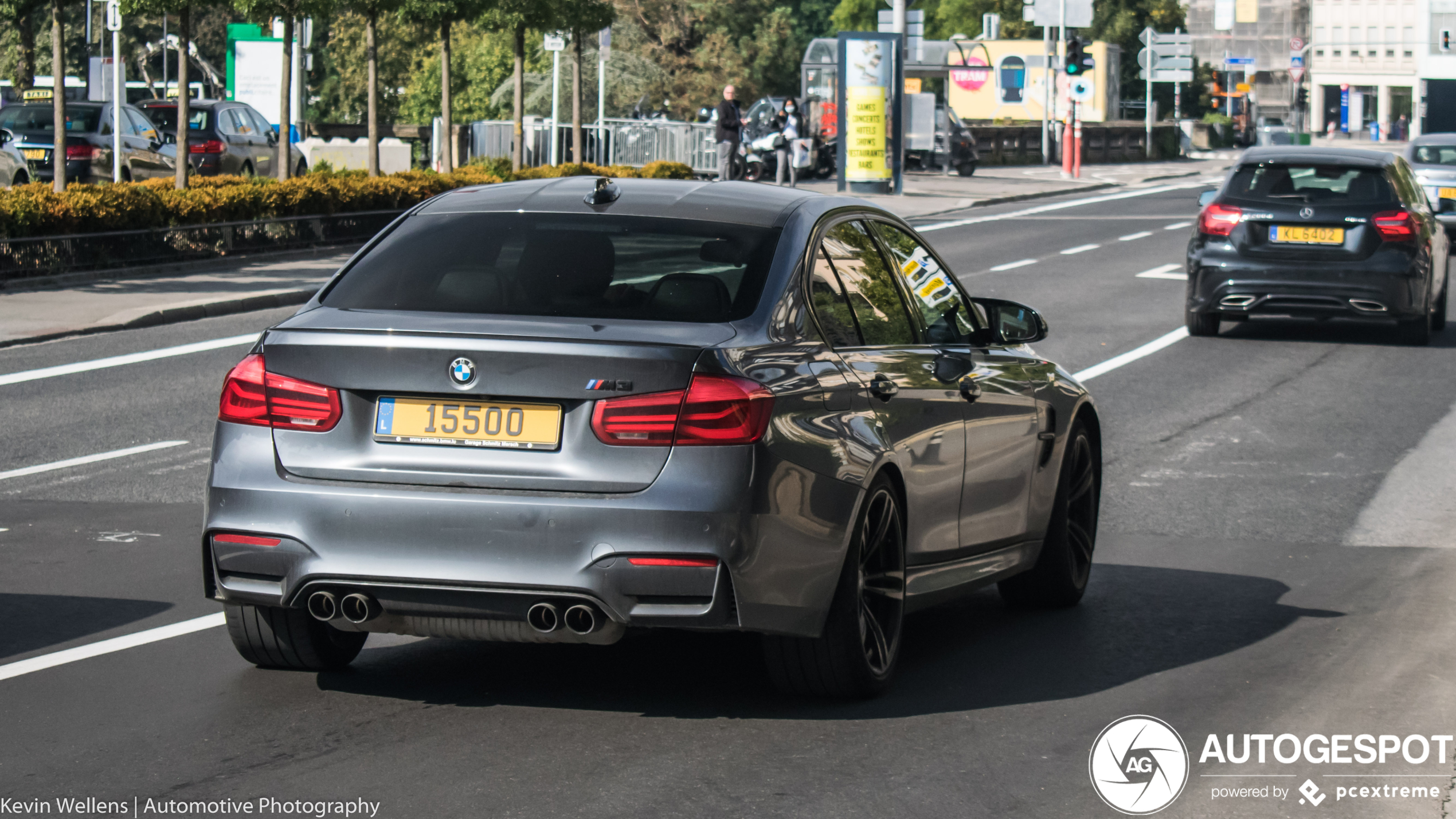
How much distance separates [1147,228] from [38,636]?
28467 mm

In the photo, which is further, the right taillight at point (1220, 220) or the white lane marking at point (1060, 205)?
the white lane marking at point (1060, 205)

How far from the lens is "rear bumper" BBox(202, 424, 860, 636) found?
5.04 m

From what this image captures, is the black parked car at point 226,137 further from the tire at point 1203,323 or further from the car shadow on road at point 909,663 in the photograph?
the car shadow on road at point 909,663

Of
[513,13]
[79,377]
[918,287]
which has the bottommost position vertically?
[79,377]

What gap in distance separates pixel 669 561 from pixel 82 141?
28774mm

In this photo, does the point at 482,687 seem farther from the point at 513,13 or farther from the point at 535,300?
the point at 513,13

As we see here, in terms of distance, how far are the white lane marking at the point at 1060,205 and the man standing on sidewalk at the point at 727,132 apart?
17.6 feet

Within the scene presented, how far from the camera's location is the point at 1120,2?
117 meters

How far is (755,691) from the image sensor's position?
5.86 metres

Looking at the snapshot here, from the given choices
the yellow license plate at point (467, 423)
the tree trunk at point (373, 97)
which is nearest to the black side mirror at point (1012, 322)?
the yellow license plate at point (467, 423)

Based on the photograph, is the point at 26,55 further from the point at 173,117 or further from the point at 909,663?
the point at 909,663

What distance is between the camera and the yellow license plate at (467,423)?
5.09m

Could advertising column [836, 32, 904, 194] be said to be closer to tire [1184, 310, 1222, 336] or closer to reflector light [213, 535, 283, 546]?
tire [1184, 310, 1222, 336]

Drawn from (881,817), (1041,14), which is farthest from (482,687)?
Result: (1041,14)
